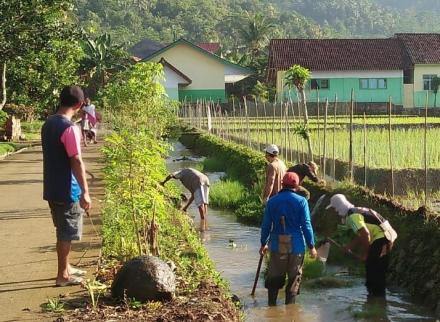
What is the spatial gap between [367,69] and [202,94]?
1335 cm

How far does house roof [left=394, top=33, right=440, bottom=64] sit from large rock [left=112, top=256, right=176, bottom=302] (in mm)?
47104

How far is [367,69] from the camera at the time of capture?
166 feet

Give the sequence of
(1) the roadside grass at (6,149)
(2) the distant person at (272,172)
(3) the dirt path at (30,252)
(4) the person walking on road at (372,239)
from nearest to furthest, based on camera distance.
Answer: (3) the dirt path at (30,252), (4) the person walking on road at (372,239), (2) the distant person at (272,172), (1) the roadside grass at (6,149)

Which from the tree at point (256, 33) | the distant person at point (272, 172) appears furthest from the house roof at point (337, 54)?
the distant person at point (272, 172)

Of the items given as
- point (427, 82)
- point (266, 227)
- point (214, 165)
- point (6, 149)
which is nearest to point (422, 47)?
point (427, 82)

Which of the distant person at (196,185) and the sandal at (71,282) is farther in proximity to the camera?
the distant person at (196,185)

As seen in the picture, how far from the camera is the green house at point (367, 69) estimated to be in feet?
165

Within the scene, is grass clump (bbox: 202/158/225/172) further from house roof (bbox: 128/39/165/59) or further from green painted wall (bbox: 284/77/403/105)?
house roof (bbox: 128/39/165/59)

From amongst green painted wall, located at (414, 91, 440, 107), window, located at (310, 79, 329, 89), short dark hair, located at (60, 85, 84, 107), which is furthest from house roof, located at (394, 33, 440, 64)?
short dark hair, located at (60, 85, 84, 107)

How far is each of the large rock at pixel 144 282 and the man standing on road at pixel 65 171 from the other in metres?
0.65

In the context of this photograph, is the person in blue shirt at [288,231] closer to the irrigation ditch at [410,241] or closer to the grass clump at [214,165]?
the irrigation ditch at [410,241]

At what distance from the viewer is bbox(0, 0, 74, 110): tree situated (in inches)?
695

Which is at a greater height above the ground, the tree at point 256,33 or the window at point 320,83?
the tree at point 256,33

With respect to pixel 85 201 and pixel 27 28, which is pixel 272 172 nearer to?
pixel 85 201
